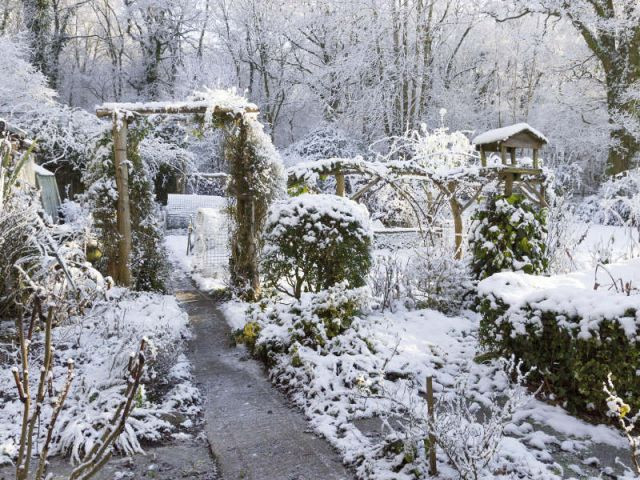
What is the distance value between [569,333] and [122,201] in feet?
18.9

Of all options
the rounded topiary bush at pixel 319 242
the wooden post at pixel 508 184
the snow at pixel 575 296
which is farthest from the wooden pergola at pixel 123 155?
the snow at pixel 575 296

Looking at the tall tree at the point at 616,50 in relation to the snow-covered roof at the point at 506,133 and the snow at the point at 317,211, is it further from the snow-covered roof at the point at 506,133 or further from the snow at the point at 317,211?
the snow at the point at 317,211

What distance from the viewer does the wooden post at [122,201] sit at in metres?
6.90

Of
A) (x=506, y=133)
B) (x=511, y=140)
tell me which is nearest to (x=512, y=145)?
(x=511, y=140)

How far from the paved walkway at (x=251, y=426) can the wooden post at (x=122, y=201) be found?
6.56 ft

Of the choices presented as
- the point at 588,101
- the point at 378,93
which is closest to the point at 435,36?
the point at 378,93

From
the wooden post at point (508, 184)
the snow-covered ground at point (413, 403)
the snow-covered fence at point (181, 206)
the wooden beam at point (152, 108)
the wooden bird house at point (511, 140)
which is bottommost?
the snow-covered ground at point (413, 403)

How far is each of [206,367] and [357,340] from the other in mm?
1540

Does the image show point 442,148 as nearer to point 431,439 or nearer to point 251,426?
point 251,426

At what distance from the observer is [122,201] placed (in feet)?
22.7

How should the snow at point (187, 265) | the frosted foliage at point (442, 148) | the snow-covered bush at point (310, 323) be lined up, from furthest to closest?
the frosted foliage at point (442, 148) < the snow at point (187, 265) < the snow-covered bush at point (310, 323)

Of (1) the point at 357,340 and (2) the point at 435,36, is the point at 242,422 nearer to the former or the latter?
(1) the point at 357,340

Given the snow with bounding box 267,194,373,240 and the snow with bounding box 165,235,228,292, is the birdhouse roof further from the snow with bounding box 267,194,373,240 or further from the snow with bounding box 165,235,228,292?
the snow with bounding box 165,235,228,292

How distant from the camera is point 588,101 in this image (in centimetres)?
1645
